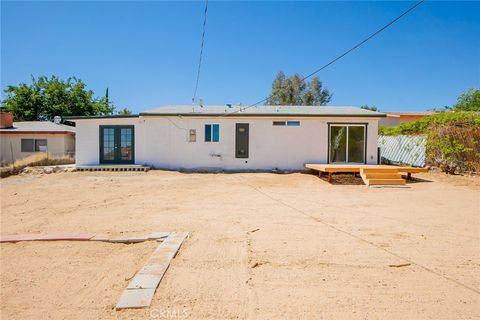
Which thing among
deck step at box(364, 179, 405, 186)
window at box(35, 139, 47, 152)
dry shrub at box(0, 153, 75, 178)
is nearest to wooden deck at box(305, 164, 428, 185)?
deck step at box(364, 179, 405, 186)

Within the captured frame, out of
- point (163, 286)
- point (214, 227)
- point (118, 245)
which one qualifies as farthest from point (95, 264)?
point (214, 227)

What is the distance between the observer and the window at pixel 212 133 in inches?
578

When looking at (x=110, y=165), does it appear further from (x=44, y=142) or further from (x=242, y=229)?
(x=242, y=229)

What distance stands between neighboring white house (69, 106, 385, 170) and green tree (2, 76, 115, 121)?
19.2 m

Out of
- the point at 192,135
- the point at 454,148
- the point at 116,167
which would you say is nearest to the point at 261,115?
the point at 192,135

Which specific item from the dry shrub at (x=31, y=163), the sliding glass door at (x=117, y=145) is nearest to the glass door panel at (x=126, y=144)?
the sliding glass door at (x=117, y=145)

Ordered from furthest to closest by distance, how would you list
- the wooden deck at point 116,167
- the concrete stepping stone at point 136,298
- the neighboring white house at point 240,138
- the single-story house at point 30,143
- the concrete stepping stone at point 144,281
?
the single-story house at point 30,143 < the neighboring white house at point 240,138 < the wooden deck at point 116,167 < the concrete stepping stone at point 144,281 < the concrete stepping stone at point 136,298

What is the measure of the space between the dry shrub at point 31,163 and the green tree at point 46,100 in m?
15.3

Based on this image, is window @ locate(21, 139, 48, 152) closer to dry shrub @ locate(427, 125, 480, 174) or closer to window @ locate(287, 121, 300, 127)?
window @ locate(287, 121, 300, 127)

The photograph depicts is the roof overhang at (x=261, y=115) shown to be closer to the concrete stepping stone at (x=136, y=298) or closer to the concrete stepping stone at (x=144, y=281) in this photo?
the concrete stepping stone at (x=144, y=281)

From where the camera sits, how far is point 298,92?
33312mm

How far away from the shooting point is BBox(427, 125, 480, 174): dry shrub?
488 inches

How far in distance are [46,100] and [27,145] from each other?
12.9 m

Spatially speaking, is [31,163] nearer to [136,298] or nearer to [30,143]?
[30,143]
